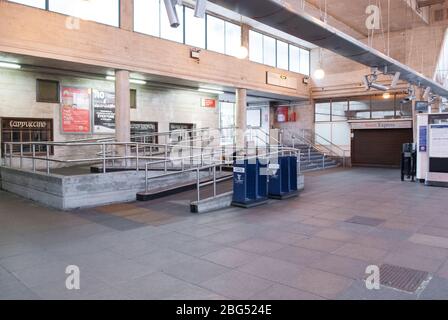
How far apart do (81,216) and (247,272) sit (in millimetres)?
4199

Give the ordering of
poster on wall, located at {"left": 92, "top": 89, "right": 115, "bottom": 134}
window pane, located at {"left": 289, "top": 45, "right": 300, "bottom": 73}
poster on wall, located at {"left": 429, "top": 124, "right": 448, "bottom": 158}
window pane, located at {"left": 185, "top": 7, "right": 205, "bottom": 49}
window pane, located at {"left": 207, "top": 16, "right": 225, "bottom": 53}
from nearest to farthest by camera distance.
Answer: poster on wall, located at {"left": 429, "top": 124, "right": 448, "bottom": 158} → poster on wall, located at {"left": 92, "top": 89, "right": 115, "bottom": 134} → window pane, located at {"left": 185, "top": 7, "right": 205, "bottom": 49} → window pane, located at {"left": 207, "top": 16, "right": 225, "bottom": 53} → window pane, located at {"left": 289, "top": 45, "right": 300, "bottom": 73}

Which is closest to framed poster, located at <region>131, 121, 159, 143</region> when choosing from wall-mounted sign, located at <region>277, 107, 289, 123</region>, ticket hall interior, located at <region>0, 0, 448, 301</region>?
ticket hall interior, located at <region>0, 0, 448, 301</region>

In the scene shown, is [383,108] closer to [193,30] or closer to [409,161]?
[409,161]

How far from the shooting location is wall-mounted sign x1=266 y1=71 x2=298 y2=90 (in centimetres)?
1719

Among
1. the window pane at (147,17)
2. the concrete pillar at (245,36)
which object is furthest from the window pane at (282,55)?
the window pane at (147,17)

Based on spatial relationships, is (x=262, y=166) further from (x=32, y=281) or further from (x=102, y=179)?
(x=32, y=281)

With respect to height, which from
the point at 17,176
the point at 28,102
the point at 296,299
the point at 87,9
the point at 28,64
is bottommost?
the point at 296,299

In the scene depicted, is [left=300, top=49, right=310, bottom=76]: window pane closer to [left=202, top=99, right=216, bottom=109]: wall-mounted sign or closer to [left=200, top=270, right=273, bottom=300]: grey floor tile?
[left=202, top=99, right=216, bottom=109]: wall-mounted sign

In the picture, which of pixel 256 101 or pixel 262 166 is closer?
pixel 262 166

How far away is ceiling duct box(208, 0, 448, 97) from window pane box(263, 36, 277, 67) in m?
8.72

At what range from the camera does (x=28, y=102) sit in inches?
449

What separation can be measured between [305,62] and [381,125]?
224 inches

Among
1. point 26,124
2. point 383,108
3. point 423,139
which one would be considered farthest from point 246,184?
point 383,108

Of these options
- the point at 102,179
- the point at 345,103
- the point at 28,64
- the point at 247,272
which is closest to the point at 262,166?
the point at 102,179
